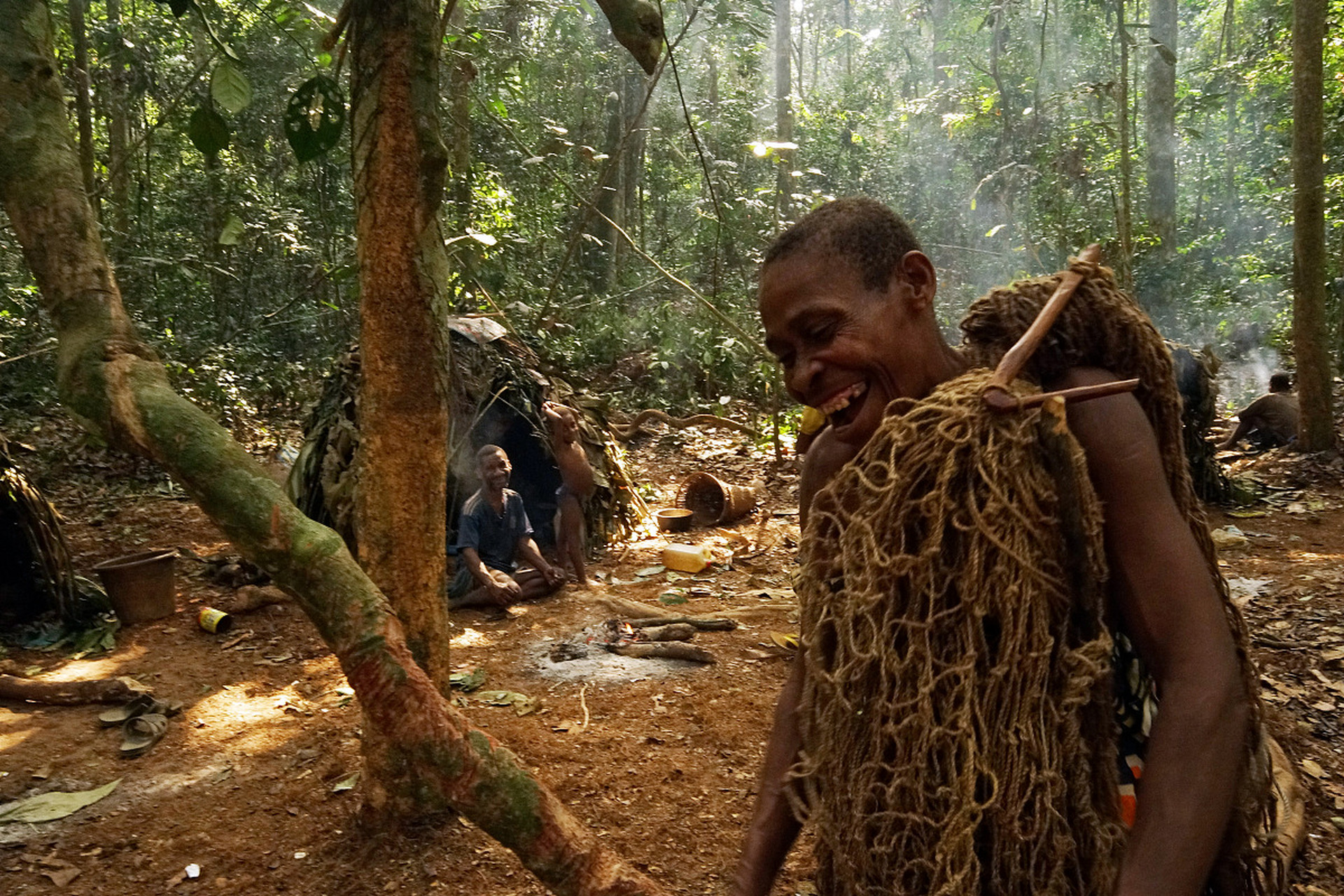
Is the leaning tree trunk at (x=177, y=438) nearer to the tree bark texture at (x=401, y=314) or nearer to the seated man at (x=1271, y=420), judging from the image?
the tree bark texture at (x=401, y=314)

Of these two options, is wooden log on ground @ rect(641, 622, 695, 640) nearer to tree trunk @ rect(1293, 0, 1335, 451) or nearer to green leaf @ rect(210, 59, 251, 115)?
green leaf @ rect(210, 59, 251, 115)

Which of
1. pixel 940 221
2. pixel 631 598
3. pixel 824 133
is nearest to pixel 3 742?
pixel 631 598

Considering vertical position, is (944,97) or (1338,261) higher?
(944,97)

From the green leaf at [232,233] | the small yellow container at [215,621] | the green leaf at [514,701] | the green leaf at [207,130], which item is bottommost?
the green leaf at [514,701]

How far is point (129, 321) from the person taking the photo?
5.65 ft

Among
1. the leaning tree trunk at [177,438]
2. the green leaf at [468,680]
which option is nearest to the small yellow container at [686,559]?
the green leaf at [468,680]

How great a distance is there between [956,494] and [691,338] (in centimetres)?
1107

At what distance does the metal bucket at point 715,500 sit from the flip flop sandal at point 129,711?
170 inches

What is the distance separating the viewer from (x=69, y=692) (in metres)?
4.57

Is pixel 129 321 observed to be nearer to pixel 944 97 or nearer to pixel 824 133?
pixel 824 133

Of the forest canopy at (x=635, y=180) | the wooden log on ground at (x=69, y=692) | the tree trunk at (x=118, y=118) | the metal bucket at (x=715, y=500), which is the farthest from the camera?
the tree trunk at (x=118, y=118)

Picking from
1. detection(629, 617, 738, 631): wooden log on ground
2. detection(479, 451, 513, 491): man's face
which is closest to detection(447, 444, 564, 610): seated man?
detection(479, 451, 513, 491): man's face

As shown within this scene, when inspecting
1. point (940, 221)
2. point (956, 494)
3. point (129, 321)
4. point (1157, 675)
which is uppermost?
point (940, 221)

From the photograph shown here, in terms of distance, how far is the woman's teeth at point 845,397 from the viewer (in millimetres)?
1717
